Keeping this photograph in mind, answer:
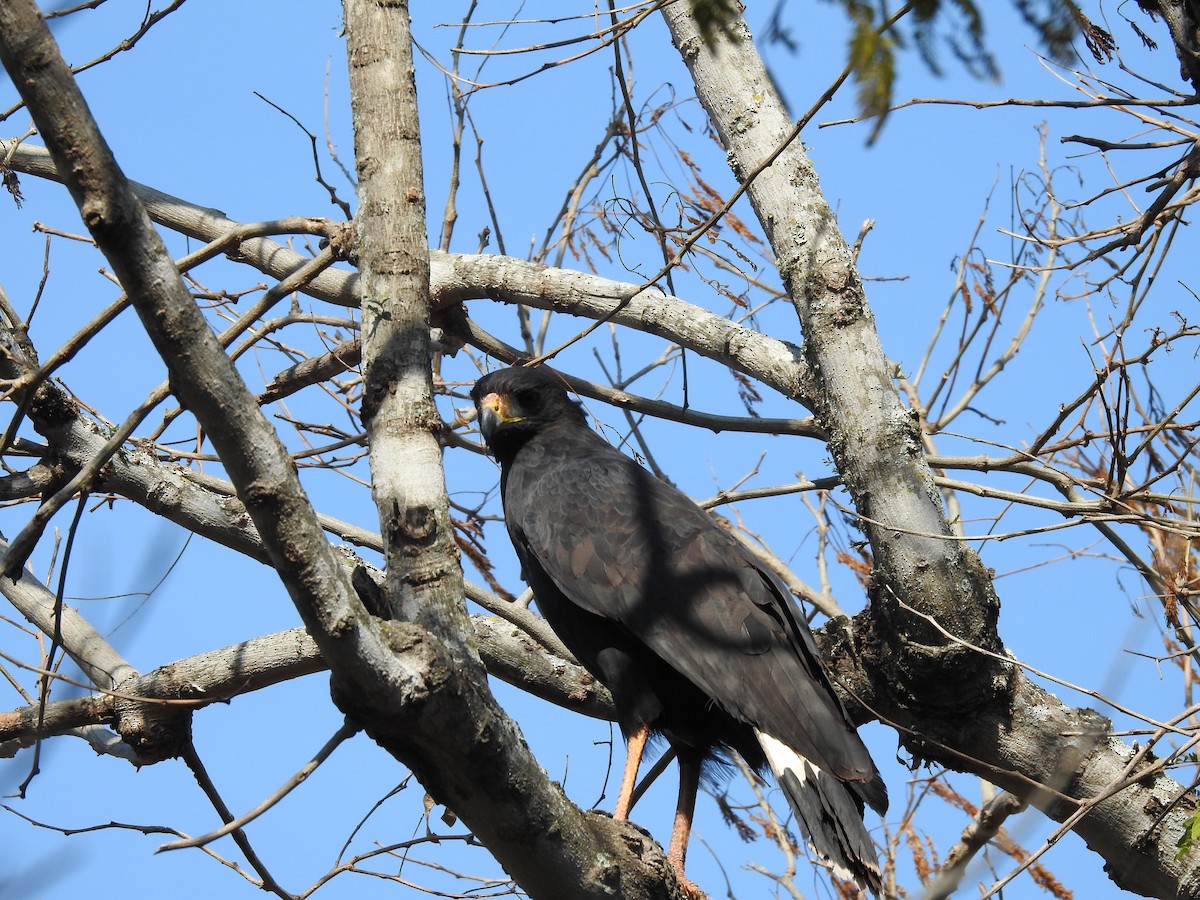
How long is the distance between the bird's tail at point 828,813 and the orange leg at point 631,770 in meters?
0.40

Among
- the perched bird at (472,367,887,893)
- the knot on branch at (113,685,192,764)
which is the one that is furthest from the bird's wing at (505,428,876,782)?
the knot on branch at (113,685,192,764)

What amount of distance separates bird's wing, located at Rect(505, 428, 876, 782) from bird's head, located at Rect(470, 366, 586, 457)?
1.64 feet

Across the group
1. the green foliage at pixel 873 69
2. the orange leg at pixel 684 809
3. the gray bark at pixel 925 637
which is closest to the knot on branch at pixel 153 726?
the orange leg at pixel 684 809

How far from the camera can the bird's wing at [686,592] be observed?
351 cm

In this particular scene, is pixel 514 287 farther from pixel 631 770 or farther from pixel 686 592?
pixel 631 770

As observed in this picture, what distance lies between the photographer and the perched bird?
3.40 metres

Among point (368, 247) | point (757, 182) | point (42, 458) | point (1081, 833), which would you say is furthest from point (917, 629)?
point (42, 458)

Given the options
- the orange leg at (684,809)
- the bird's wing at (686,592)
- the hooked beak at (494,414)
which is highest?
the hooked beak at (494,414)

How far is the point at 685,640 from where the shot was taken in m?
3.66

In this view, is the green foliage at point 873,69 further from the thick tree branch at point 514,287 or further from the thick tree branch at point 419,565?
the thick tree branch at point 514,287

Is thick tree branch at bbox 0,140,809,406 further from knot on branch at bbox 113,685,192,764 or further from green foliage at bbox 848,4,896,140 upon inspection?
green foliage at bbox 848,4,896,140

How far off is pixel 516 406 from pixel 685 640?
1575 mm

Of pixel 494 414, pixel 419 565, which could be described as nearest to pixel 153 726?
pixel 419 565

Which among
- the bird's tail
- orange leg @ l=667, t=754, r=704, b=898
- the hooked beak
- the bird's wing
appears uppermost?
the hooked beak
